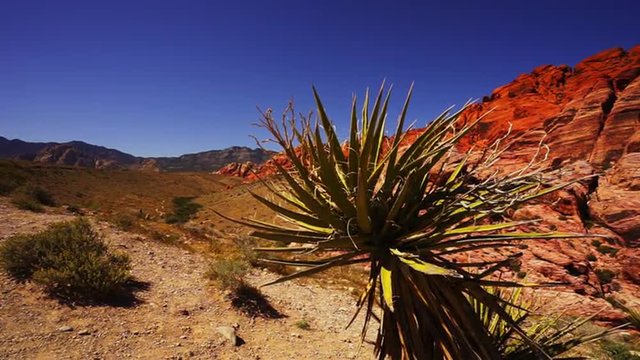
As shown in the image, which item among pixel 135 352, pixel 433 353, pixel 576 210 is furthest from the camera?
pixel 576 210

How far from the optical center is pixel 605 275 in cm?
1488

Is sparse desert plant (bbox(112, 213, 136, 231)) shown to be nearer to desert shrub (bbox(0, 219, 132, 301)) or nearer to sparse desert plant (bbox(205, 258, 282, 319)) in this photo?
desert shrub (bbox(0, 219, 132, 301))

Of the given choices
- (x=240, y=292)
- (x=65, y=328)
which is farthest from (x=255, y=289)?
(x=65, y=328)

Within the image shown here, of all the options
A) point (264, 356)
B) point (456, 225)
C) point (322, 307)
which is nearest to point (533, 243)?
point (322, 307)

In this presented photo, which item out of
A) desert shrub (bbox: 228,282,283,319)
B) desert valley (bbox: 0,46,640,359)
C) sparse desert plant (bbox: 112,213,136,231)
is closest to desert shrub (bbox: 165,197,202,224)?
sparse desert plant (bbox: 112,213,136,231)

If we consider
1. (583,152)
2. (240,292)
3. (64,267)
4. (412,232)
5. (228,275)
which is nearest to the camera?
(412,232)

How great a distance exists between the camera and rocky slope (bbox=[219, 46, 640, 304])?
13875 mm

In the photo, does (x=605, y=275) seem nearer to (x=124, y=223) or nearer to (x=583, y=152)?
(x=124, y=223)

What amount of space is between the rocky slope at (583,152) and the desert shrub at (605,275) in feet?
0.79

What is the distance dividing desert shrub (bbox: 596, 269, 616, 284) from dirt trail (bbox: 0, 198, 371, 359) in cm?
1258

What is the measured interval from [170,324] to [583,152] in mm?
42728

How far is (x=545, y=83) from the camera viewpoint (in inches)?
2475

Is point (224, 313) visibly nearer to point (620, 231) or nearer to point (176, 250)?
point (176, 250)

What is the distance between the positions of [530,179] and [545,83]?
7449 centimetres
